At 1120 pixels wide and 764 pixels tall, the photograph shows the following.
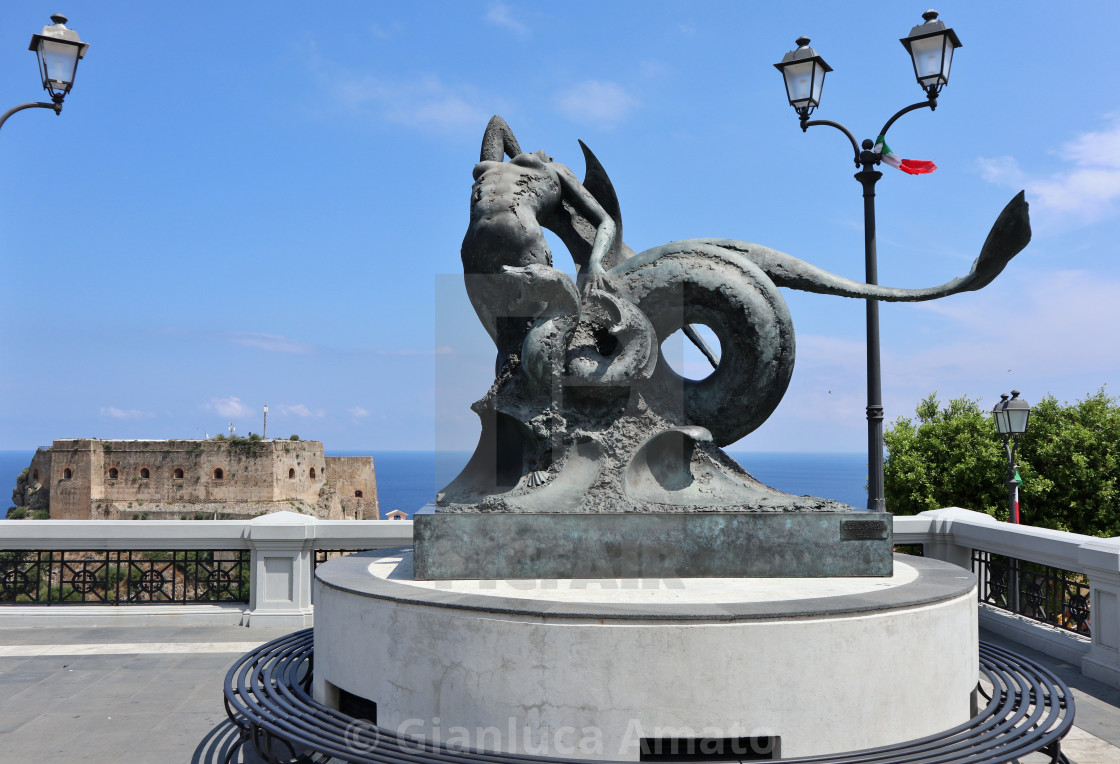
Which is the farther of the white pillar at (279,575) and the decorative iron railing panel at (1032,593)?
the white pillar at (279,575)

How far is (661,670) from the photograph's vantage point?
4.04 meters

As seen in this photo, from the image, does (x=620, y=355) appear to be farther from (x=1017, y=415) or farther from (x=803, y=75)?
(x=1017, y=415)

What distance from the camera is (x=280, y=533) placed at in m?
8.30

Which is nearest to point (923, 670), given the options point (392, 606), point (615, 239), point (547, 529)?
point (547, 529)

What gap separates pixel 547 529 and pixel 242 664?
218 cm

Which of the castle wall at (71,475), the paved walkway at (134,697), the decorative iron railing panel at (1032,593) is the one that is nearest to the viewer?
the paved walkway at (134,697)

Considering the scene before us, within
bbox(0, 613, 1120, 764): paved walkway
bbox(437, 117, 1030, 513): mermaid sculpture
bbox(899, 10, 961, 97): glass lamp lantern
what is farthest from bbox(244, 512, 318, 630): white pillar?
bbox(899, 10, 961, 97): glass lamp lantern

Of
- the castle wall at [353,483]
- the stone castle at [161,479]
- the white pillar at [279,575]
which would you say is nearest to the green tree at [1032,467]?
the white pillar at [279,575]

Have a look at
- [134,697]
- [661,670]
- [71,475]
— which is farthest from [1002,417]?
[71,475]

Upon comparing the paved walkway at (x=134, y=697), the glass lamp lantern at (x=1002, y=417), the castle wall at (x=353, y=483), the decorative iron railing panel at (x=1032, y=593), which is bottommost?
the castle wall at (x=353, y=483)

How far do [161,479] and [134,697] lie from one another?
46.1 meters

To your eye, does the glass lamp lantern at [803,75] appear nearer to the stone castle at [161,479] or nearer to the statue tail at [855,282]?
the statue tail at [855,282]

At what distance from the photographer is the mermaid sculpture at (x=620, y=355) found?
223 inches

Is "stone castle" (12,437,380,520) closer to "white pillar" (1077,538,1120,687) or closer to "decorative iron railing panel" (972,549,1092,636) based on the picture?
"decorative iron railing panel" (972,549,1092,636)
